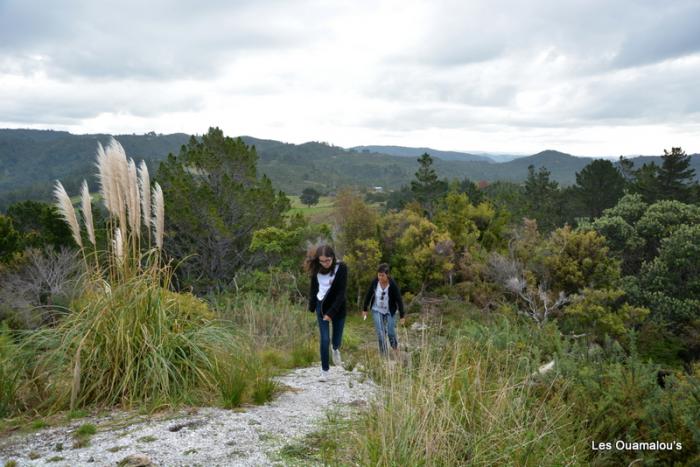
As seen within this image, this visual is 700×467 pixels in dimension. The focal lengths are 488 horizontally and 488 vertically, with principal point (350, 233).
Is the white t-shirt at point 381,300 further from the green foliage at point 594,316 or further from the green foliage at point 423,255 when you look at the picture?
the green foliage at point 423,255

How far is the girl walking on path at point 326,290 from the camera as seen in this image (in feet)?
15.4

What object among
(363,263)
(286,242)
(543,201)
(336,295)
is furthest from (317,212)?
(336,295)

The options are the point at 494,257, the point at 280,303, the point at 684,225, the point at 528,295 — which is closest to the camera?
the point at 280,303

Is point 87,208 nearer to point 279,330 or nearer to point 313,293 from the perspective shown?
point 313,293

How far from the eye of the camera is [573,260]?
16.6 metres

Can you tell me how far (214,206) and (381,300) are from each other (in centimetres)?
1316

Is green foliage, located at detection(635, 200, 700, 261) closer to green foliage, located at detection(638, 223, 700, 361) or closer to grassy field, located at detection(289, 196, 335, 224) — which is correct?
green foliage, located at detection(638, 223, 700, 361)

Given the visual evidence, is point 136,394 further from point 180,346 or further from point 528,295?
point 528,295

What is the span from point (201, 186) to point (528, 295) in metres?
12.1

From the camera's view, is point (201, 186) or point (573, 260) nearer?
point (573, 260)

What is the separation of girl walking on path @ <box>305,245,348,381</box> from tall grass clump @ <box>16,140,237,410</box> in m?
1.04

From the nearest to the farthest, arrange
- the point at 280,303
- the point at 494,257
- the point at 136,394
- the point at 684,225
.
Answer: the point at 136,394, the point at 280,303, the point at 494,257, the point at 684,225

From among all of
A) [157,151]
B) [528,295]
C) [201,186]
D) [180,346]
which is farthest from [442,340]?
[157,151]

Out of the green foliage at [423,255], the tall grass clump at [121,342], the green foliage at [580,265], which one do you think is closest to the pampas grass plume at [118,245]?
the tall grass clump at [121,342]
